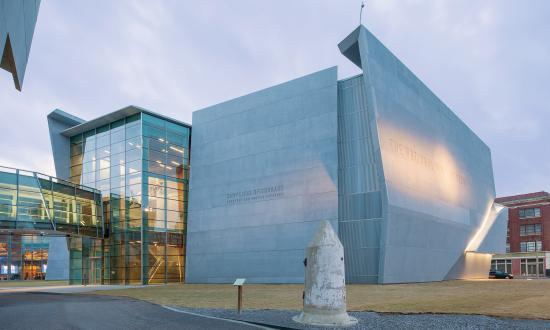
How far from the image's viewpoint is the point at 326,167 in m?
30.8

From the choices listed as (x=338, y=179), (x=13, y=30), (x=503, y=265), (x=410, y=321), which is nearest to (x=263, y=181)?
(x=338, y=179)

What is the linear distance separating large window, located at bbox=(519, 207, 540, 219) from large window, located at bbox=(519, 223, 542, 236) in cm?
164

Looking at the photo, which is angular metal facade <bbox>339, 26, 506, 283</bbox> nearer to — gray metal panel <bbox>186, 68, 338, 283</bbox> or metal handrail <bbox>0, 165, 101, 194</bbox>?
gray metal panel <bbox>186, 68, 338, 283</bbox>

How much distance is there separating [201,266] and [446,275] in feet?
66.3

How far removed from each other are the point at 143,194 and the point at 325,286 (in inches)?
1058

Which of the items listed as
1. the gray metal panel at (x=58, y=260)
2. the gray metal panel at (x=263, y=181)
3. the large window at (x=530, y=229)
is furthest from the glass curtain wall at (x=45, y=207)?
the large window at (x=530, y=229)

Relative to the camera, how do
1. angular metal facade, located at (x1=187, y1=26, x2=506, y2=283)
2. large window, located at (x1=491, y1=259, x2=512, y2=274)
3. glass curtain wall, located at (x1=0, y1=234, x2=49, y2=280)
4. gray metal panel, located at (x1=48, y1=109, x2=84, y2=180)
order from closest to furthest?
angular metal facade, located at (x1=187, y1=26, x2=506, y2=283) < gray metal panel, located at (x1=48, y1=109, x2=84, y2=180) < glass curtain wall, located at (x1=0, y1=234, x2=49, y2=280) < large window, located at (x1=491, y1=259, x2=512, y2=274)

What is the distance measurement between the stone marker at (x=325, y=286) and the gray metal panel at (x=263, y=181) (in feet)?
60.0

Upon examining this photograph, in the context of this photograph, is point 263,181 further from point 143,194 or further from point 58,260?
point 58,260

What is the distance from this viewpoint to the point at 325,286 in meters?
11.2

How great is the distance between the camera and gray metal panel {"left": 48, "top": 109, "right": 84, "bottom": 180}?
4119 cm

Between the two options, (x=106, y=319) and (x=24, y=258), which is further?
(x=24, y=258)

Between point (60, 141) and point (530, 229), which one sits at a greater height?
point (60, 141)

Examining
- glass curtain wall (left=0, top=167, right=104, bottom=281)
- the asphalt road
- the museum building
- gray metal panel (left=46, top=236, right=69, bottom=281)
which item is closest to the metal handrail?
glass curtain wall (left=0, top=167, right=104, bottom=281)
